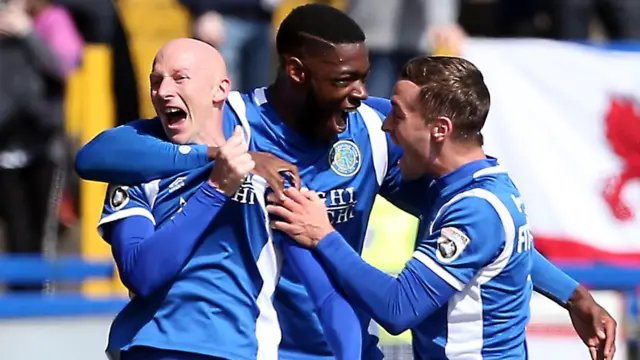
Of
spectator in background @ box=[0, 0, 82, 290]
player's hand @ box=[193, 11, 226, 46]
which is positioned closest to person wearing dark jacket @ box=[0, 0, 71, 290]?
spectator in background @ box=[0, 0, 82, 290]

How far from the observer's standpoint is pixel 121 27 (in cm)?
804

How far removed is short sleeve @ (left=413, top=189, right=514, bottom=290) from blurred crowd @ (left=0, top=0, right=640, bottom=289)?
4047mm

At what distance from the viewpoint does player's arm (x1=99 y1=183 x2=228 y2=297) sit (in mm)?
3594

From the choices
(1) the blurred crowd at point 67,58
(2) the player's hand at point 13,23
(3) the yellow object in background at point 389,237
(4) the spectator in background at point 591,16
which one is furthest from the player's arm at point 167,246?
(4) the spectator in background at point 591,16

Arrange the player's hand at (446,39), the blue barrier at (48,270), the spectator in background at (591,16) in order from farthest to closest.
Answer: the spectator in background at (591,16) → the player's hand at (446,39) → the blue barrier at (48,270)

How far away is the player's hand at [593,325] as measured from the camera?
4.01 metres

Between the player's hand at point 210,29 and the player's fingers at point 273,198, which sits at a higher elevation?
the player's hand at point 210,29

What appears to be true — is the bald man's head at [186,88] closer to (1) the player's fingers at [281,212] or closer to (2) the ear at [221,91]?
(2) the ear at [221,91]

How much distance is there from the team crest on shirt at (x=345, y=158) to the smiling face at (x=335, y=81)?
10 centimetres

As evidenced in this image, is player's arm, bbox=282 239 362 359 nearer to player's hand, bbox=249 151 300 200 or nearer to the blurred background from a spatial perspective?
player's hand, bbox=249 151 300 200

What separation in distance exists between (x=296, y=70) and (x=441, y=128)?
0.44 meters

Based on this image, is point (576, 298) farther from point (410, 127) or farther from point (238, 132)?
point (238, 132)

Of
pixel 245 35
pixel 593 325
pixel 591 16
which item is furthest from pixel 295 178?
pixel 591 16

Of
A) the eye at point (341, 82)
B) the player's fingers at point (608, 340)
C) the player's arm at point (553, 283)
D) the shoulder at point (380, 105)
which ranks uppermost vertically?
the eye at point (341, 82)
